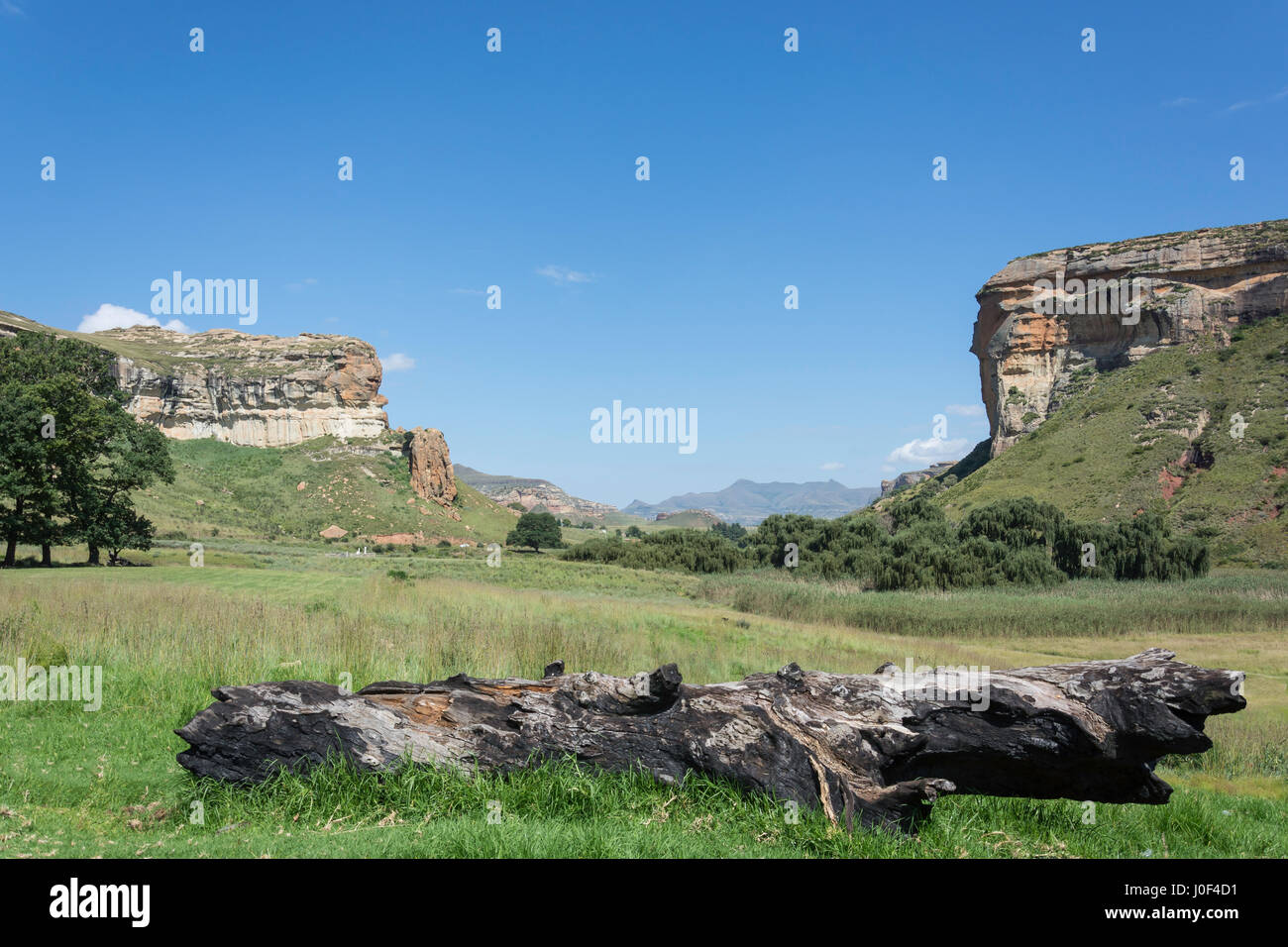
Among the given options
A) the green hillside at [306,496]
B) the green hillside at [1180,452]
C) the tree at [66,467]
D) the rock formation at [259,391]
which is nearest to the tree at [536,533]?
the green hillside at [306,496]

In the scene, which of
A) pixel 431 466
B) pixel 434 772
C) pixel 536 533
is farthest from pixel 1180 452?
pixel 431 466

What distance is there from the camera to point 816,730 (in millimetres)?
5414

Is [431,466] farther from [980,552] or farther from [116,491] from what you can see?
[980,552]

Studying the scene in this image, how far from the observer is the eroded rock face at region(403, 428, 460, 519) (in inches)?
3679

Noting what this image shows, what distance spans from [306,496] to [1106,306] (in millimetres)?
94415

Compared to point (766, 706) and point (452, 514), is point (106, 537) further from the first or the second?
point (452, 514)

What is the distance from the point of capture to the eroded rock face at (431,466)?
9344cm

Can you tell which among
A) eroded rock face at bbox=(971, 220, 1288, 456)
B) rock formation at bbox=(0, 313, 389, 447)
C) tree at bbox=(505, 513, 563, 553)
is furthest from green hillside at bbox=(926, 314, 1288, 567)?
rock formation at bbox=(0, 313, 389, 447)

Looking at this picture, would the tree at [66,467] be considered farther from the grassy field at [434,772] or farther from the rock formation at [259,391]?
the rock formation at [259,391]

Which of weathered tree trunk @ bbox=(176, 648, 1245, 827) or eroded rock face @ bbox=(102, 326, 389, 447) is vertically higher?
eroded rock face @ bbox=(102, 326, 389, 447)

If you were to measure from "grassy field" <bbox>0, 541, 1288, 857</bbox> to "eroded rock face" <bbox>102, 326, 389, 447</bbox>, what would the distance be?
85008 mm

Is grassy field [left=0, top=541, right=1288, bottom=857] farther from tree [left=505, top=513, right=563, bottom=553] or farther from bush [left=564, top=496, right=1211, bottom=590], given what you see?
tree [left=505, top=513, right=563, bottom=553]

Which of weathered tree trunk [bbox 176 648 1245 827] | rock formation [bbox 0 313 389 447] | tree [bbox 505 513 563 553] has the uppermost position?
rock formation [bbox 0 313 389 447]

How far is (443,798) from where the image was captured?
528 cm
